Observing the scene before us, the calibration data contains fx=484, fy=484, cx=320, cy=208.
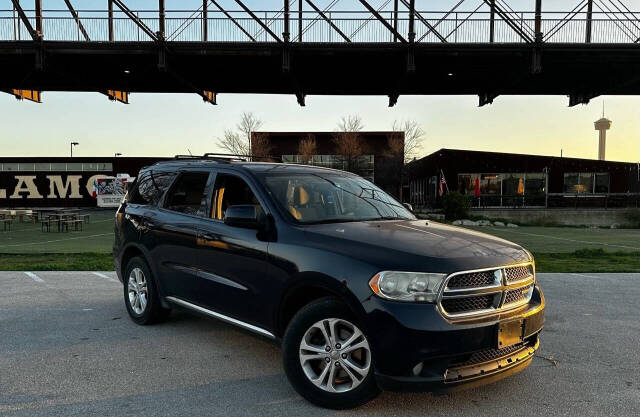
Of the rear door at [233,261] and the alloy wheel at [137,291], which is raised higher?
A: the rear door at [233,261]

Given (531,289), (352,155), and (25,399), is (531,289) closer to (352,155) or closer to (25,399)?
(25,399)

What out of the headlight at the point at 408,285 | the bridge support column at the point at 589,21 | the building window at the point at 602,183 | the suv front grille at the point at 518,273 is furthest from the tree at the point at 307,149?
the headlight at the point at 408,285

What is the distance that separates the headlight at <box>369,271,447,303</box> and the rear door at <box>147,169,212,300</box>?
2133 mm

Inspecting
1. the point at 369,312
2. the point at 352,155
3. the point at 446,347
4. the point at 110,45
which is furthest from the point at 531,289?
the point at 352,155

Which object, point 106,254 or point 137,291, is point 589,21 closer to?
point 106,254

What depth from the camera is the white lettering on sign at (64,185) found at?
45.2 metres

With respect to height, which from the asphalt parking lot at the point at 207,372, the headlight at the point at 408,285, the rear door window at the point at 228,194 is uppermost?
the rear door window at the point at 228,194

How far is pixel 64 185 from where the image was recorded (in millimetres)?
45375

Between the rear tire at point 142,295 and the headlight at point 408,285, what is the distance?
10.1 feet

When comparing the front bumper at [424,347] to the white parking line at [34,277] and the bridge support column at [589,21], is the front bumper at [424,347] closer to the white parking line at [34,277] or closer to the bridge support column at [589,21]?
the white parking line at [34,277]

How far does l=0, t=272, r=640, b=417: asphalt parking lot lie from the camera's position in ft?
11.3

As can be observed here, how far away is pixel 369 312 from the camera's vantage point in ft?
10.3

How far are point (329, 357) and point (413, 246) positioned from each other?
0.98 m

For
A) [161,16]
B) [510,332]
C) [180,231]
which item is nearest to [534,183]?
[161,16]
